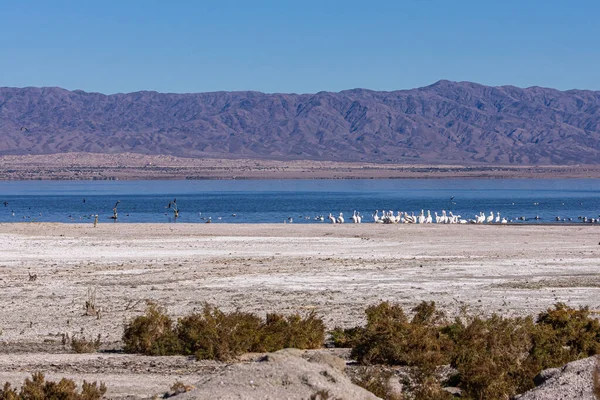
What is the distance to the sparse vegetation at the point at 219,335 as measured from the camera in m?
13.4

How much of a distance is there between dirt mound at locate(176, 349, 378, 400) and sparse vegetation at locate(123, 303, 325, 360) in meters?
Answer: 3.19

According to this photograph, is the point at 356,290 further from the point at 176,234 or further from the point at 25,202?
the point at 25,202

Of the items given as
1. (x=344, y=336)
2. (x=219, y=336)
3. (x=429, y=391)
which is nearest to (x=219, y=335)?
(x=219, y=336)

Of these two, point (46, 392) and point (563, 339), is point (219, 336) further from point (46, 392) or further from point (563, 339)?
point (563, 339)

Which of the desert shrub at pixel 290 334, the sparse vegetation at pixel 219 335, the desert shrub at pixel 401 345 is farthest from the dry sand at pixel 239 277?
the desert shrub at pixel 401 345

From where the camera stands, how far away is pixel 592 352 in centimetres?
1281

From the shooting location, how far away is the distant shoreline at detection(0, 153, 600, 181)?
Answer: 155875 millimetres

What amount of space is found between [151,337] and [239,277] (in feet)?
34.3

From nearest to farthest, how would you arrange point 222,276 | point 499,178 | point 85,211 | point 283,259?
1. point 222,276
2. point 283,259
3. point 85,211
4. point 499,178

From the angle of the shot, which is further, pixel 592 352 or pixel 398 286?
pixel 398 286

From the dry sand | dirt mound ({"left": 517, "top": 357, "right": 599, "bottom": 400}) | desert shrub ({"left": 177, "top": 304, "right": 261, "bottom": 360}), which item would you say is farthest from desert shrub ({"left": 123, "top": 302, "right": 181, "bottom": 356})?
dirt mound ({"left": 517, "top": 357, "right": 599, "bottom": 400})

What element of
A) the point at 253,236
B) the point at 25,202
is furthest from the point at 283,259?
the point at 25,202

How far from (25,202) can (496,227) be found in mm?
45108

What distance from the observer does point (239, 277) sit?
80.6ft
